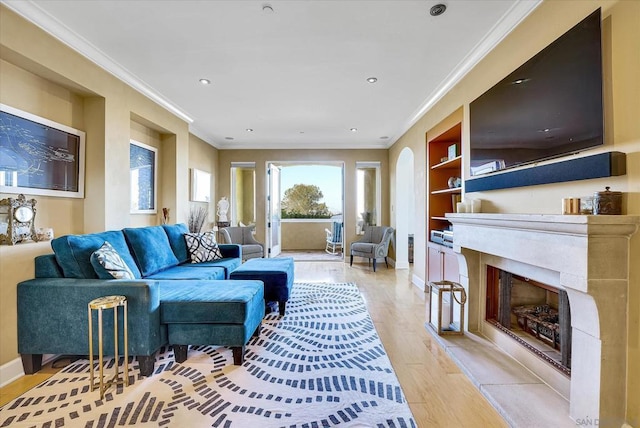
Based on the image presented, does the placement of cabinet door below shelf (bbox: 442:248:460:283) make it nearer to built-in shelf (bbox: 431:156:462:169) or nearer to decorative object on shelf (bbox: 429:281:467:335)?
decorative object on shelf (bbox: 429:281:467:335)

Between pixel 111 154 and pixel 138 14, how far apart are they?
1.43m

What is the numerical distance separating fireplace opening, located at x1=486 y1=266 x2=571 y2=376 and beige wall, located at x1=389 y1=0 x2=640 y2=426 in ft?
1.51

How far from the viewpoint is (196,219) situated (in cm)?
514

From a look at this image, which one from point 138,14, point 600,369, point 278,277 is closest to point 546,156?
point 600,369

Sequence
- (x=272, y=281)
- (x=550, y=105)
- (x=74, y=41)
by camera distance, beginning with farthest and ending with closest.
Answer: (x=272, y=281) < (x=74, y=41) < (x=550, y=105)

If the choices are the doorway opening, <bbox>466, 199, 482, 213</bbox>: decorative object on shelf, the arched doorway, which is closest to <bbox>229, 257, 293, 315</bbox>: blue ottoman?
<bbox>466, 199, 482, 213</bbox>: decorative object on shelf

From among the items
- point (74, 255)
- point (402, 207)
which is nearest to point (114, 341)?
point (74, 255)

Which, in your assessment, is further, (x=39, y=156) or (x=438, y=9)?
(x=39, y=156)

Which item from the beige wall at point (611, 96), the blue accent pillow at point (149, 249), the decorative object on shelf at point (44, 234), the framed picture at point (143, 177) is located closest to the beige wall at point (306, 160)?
the framed picture at point (143, 177)

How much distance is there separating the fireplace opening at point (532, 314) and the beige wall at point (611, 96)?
46cm

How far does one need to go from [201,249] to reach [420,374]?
2.90 meters

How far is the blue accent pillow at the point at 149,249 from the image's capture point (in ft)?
9.75

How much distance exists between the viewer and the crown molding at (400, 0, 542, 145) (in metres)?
2.04

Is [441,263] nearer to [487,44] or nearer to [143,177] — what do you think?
[487,44]
